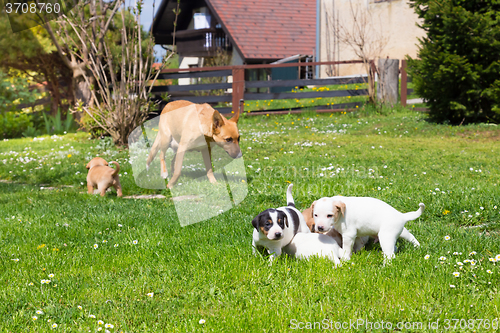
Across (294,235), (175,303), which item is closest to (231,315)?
(175,303)

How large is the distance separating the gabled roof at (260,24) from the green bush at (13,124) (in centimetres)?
1345

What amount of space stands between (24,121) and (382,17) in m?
18.6

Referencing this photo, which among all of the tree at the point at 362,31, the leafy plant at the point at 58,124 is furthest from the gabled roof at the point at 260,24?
the leafy plant at the point at 58,124

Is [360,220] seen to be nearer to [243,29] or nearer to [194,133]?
[194,133]

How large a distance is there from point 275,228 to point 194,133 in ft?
11.5

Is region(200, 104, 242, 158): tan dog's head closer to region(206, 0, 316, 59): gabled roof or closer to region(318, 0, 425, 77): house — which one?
region(318, 0, 425, 77): house

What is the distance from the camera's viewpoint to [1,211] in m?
5.43

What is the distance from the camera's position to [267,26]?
2927 centimetres

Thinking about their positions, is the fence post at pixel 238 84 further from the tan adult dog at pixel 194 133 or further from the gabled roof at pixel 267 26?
the gabled roof at pixel 267 26

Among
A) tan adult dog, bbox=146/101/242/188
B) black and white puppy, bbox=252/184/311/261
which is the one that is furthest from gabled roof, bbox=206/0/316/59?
black and white puppy, bbox=252/184/311/261

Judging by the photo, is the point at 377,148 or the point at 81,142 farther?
the point at 81,142

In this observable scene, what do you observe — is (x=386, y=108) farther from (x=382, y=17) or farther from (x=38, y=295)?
(x=38, y=295)

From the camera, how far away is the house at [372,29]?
74.5 feet

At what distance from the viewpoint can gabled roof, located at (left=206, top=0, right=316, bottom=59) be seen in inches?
1070
